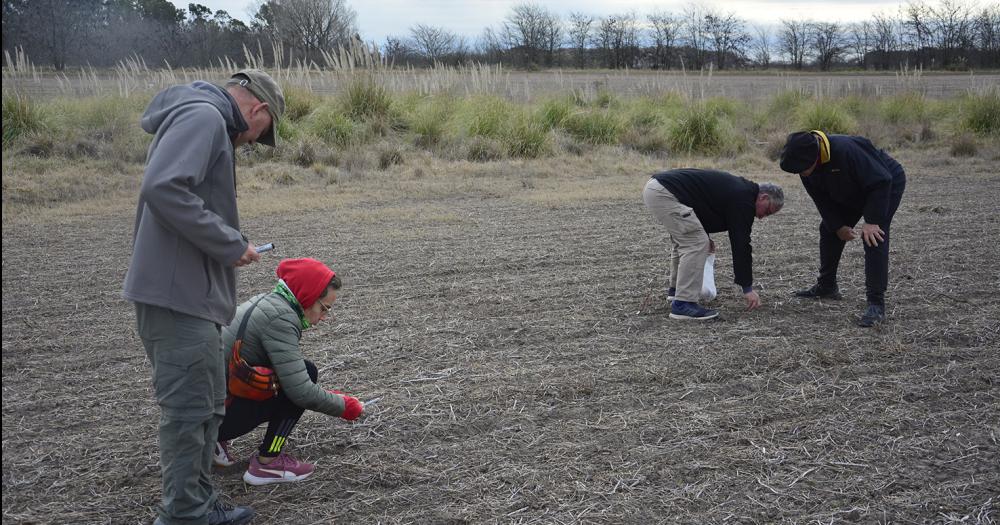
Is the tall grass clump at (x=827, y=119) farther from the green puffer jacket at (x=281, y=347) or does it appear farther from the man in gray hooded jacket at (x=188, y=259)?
the man in gray hooded jacket at (x=188, y=259)

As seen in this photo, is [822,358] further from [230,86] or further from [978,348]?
[230,86]

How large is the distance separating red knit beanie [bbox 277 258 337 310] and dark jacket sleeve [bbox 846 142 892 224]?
11.8 feet

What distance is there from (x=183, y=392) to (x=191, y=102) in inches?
37.0

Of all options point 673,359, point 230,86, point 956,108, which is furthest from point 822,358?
point 956,108

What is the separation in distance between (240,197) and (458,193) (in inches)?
104

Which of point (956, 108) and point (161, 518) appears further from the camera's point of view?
point (956, 108)

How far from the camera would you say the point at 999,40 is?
36812mm

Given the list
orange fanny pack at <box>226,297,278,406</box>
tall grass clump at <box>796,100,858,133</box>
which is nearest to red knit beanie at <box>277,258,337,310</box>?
orange fanny pack at <box>226,297,278,406</box>

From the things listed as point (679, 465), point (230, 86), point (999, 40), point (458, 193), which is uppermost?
point (999, 40)

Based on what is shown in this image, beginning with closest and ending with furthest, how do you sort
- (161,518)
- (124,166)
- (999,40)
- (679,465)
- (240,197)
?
1. (161,518)
2. (679,465)
3. (240,197)
4. (124,166)
5. (999,40)

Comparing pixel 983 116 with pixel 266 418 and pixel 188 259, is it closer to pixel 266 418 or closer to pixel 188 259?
pixel 266 418

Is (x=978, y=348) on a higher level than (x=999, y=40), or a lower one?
lower

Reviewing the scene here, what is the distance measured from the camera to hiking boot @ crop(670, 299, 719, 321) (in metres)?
5.65

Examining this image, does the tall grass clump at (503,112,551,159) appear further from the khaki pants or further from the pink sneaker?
the pink sneaker
